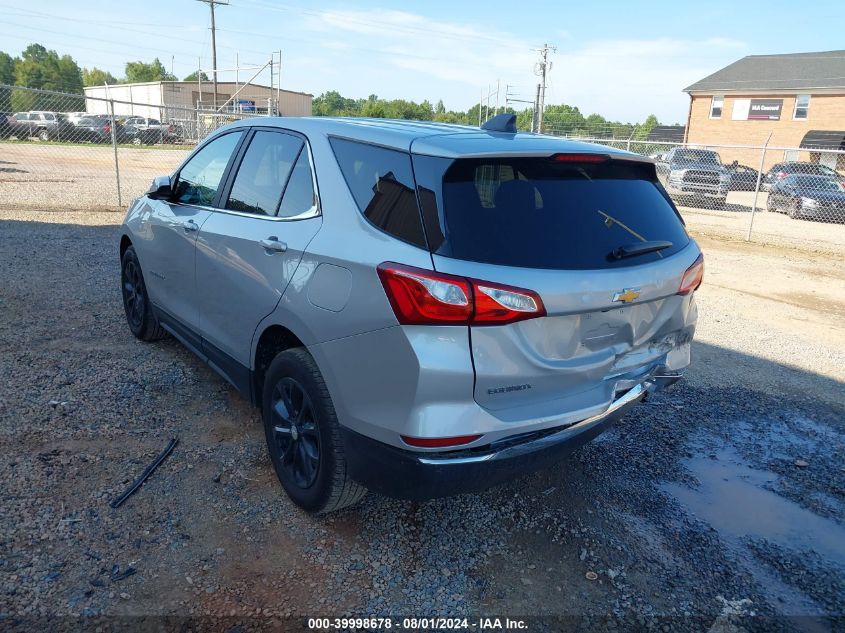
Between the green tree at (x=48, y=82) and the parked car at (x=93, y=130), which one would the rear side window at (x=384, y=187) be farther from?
the green tree at (x=48, y=82)

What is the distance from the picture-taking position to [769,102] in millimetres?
40188

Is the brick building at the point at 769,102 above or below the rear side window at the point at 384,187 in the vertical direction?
above

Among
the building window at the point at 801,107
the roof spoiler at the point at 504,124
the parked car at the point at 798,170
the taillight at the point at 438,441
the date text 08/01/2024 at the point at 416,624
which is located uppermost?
the building window at the point at 801,107

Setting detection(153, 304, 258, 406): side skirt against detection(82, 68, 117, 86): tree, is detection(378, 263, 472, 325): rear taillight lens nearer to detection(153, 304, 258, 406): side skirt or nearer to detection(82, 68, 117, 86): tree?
detection(153, 304, 258, 406): side skirt

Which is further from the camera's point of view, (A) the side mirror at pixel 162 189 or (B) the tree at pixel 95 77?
(B) the tree at pixel 95 77

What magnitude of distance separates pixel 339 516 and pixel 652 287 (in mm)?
1831

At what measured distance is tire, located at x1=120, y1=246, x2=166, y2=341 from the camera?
16.6ft

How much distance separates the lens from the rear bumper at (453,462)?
2.44 metres

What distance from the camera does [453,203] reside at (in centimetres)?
246

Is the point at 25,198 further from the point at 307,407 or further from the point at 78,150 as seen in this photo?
the point at 78,150

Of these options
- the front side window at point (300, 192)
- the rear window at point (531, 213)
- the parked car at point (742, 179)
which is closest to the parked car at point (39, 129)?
the parked car at point (742, 179)

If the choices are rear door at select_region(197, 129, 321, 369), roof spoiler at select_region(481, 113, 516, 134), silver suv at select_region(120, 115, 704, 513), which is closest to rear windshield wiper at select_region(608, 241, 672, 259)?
silver suv at select_region(120, 115, 704, 513)

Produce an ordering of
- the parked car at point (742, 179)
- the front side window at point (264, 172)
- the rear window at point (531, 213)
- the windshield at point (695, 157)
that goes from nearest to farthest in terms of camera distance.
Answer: the rear window at point (531, 213)
the front side window at point (264, 172)
the windshield at point (695, 157)
the parked car at point (742, 179)

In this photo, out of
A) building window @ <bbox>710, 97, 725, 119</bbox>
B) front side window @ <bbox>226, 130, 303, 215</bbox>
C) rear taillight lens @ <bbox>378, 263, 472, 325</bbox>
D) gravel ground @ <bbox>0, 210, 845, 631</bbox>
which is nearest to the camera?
rear taillight lens @ <bbox>378, 263, 472, 325</bbox>
